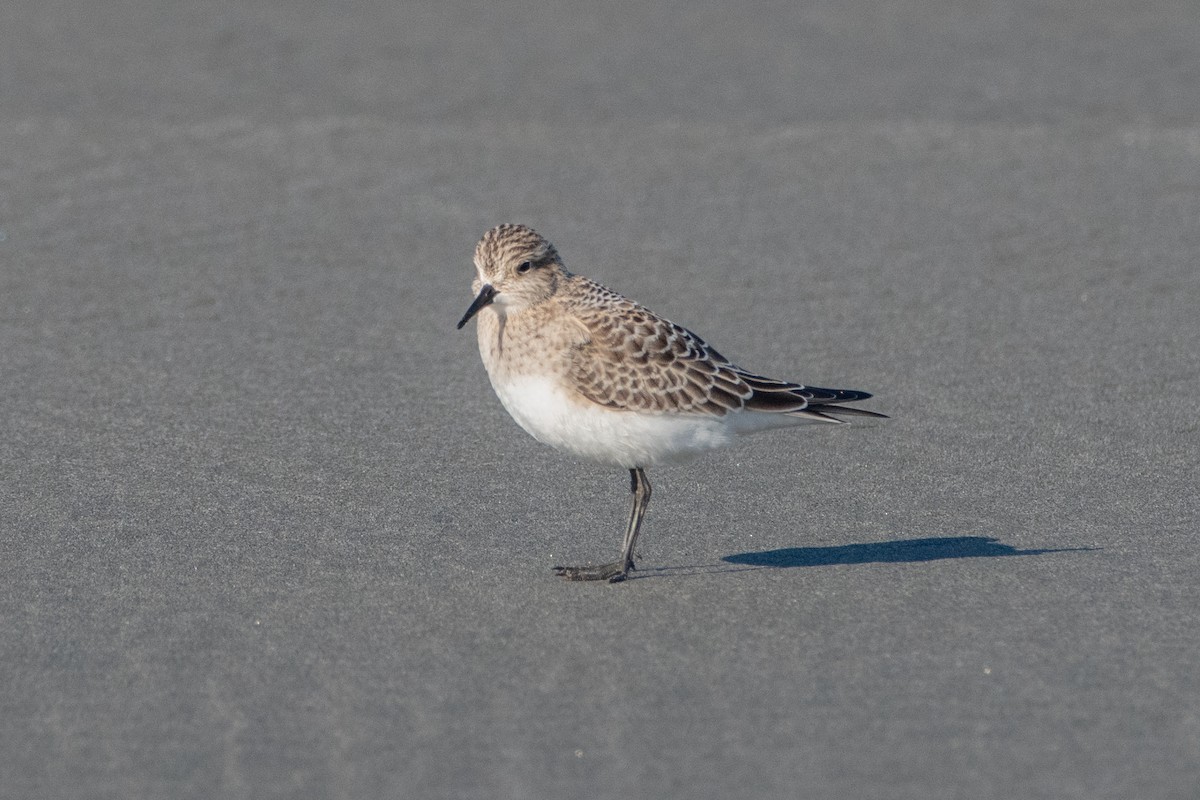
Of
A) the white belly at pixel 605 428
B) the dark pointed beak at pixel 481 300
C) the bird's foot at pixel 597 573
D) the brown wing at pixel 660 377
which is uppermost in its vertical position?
the dark pointed beak at pixel 481 300

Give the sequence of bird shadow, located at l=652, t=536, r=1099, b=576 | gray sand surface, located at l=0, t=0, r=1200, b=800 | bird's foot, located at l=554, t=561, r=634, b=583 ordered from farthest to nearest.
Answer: bird shadow, located at l=652, t=536, r=1099, b=576 → bird's foot, located at l=554, t=561, r=634, b=583 → gray sand surface, located at l=0, t=0, r=1200, b=800

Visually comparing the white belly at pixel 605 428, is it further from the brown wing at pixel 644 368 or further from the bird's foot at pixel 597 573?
the bird's foot at pixel 597 573

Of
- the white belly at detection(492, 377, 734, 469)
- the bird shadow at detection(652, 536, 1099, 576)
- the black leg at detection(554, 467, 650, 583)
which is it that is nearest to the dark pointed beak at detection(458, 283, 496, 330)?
the white belly at detection(492, 377, 734, 469)

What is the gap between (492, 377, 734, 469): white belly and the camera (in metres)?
5.91

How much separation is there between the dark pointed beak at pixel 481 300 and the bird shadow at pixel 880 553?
1.19 meters

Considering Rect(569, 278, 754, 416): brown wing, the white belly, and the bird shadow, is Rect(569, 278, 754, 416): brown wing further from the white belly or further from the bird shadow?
the bird shadow

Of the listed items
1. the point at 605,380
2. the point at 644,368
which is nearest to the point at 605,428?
the point at 605,380

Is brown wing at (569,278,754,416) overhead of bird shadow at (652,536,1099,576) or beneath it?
overhead

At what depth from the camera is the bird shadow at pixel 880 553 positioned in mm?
6168

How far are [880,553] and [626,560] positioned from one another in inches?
38.8

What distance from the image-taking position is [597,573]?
603cm

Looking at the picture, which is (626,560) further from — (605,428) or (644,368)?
(644,368)

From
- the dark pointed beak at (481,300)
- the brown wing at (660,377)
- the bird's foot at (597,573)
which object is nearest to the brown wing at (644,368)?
the brown wing at (660,377)

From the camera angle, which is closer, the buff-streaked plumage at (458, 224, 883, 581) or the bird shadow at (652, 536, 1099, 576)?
the buff-streaked plumage at (458, 224, 883, 581)
